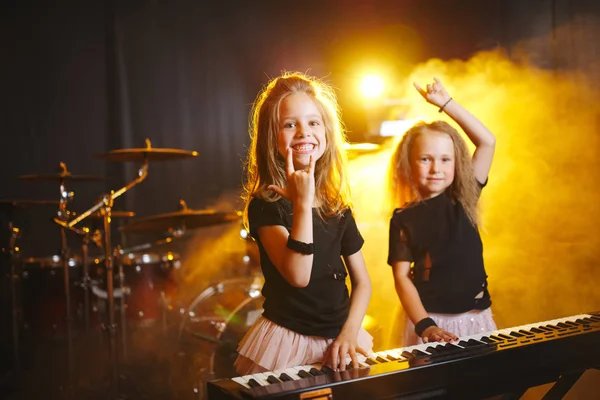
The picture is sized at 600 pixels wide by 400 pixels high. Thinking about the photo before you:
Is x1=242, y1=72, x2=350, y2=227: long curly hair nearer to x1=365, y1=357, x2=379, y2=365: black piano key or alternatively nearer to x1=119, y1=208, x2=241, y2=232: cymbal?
x1=365, y1=357, x2=379, y2=365: black piano key

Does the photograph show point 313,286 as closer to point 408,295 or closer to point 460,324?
point 408,295

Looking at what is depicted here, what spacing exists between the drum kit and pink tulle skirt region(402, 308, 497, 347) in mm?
2148

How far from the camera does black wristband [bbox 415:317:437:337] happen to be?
1933mm

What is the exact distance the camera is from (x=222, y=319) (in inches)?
175

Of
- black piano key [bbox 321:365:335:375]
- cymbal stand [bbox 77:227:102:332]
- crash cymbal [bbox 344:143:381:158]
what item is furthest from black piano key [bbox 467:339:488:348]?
cymbal stand [bbox 77:227:102:332]

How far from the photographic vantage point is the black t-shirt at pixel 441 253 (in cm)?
212

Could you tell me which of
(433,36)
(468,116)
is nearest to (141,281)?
(433,36)

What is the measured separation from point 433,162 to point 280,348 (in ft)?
3.09

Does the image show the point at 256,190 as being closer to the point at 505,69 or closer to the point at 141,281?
the point at 505,69

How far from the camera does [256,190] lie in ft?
5.63

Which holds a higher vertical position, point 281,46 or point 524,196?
point 281,46

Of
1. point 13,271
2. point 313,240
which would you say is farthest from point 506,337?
point 13,271

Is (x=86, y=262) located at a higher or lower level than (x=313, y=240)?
lower

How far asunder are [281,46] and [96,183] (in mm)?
2178
